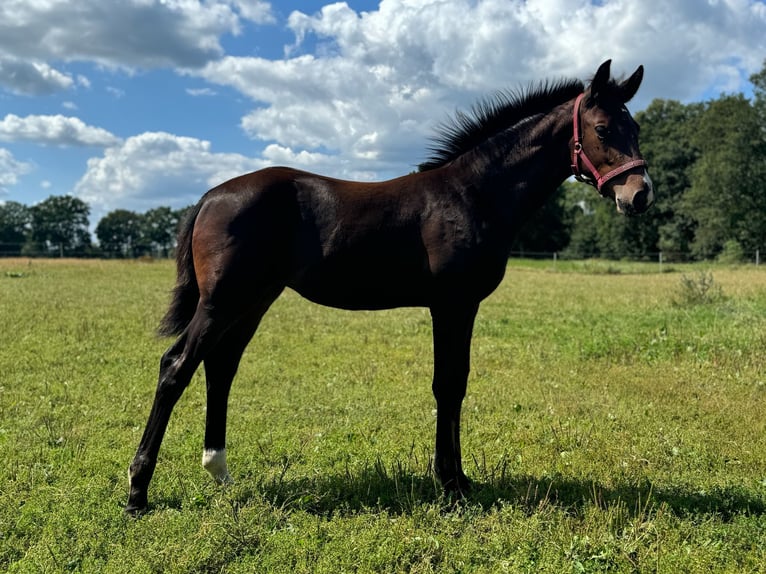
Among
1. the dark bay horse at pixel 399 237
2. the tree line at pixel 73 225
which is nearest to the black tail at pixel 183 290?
the dark bay horse at pixel 399 237

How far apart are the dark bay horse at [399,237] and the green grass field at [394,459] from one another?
1.64 ft

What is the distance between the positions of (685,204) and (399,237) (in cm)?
5507

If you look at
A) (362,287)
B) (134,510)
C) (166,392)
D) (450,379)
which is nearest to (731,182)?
(450,379)

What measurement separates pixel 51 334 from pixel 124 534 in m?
8.16

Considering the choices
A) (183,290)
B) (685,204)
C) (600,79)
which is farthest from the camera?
(685,204)

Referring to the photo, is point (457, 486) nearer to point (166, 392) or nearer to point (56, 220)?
point (166, 392)

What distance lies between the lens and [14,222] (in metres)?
92.2

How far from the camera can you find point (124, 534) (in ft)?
11.3


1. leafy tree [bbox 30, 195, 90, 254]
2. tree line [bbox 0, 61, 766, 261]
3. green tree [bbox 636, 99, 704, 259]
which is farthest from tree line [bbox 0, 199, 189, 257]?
green tree [bbox 636, 99, 704, 259]

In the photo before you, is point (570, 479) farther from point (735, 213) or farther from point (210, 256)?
point (735, 213)

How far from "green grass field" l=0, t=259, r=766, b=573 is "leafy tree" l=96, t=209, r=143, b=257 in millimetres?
102169

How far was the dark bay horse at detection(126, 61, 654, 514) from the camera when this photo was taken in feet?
12.5

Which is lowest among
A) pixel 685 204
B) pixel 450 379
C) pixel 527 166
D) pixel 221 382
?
pixel 221 382

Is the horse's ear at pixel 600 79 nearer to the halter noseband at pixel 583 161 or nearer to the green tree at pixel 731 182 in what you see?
the halter noseband at pixel 583 161
